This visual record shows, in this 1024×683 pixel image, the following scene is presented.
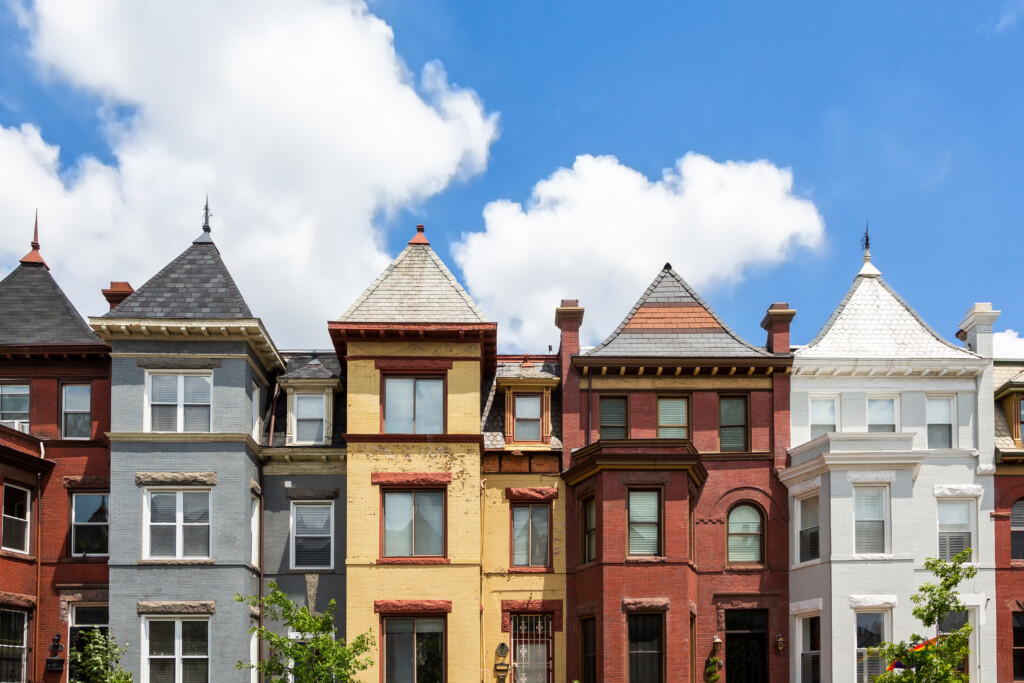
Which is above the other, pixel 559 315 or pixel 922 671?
pixel 559 315

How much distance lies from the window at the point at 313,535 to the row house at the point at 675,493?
6.53 metres

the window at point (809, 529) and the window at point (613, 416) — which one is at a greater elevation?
the window at point (613, 416)

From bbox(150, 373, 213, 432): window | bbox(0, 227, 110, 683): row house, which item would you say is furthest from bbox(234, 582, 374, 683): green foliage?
bbox(0, 227, 110, 683): row house

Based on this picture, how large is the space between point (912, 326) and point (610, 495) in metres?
10.9

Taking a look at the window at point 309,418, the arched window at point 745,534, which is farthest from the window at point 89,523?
the arched window at point 745,534

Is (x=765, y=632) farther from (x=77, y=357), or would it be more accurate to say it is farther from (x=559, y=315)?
(x=77, y=357)

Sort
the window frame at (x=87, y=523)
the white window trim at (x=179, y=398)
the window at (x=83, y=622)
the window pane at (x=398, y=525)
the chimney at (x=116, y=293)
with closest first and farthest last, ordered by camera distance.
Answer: the white window trim at (x=179, y=398) < the window pane at (x=398, y=525) < the window at (x=83, y=622) < the window frame at (x=87, y=523) < the chimney at (x=116, y=293)

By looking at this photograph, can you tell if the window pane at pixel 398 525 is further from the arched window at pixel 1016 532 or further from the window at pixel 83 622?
the arched window at pixel 1016 532

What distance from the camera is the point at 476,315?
31.1 meters

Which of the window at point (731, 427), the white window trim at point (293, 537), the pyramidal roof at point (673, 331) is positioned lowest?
the white window trim at point (293, 537)

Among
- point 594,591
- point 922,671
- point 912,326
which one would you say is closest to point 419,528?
point 594,591

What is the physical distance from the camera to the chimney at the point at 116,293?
34.1 meters

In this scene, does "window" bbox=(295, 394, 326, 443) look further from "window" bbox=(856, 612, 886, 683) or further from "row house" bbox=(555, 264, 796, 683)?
"window" bbox=(856, 612, 886, 683)

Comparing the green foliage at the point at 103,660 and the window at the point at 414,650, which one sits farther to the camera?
the window at the point at 414,650
